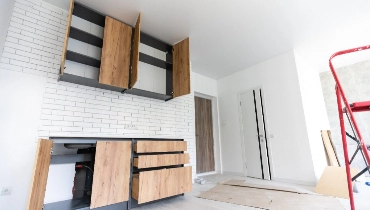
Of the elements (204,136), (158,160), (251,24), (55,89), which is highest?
(251,24)

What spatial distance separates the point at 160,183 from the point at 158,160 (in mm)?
282

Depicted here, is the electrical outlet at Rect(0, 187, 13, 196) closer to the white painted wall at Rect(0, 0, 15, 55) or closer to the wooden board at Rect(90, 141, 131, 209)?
the wooden board at Rect(90, 141, 131, 209)

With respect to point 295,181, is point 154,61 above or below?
above

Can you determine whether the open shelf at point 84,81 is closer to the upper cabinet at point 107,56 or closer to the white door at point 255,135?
the upper cabinet at point 107,56

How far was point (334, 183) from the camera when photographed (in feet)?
8.63

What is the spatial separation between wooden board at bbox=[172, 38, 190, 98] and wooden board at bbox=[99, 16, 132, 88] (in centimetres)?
91

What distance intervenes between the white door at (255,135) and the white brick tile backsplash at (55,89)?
8.91 feet

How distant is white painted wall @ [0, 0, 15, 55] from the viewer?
6.02ft

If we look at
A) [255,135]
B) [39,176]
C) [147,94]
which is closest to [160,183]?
[39,176]

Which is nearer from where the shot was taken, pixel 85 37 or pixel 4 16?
pixel 4 16

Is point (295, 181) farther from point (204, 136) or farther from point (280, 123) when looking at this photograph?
point (204, 136)

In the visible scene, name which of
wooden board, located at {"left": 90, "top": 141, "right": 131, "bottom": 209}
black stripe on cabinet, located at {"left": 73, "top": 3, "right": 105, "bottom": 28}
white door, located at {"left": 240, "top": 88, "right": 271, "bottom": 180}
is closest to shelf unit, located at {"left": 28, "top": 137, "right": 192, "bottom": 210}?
wooden board, located at {"left": 90, "top": 141, "right": 131, "bottom": 209}

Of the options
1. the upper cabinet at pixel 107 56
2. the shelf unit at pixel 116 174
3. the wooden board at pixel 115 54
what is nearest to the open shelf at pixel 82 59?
the upper cabinet at pixel 107 56

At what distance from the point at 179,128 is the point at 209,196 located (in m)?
1.42
